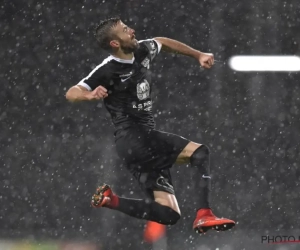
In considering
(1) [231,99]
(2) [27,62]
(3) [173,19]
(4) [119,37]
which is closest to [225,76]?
(1) [231,99]

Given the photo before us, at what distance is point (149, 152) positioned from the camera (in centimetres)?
439

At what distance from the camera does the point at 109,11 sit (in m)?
9.34

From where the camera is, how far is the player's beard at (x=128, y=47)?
14.2ft

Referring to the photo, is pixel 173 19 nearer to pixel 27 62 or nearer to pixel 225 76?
pixel 225 76

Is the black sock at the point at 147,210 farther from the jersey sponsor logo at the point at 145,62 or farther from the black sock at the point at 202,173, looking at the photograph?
the jersey sponsor logo at the point at 145,62

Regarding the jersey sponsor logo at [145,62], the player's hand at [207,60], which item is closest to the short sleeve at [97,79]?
the jersey sponsor logo at [145,62]

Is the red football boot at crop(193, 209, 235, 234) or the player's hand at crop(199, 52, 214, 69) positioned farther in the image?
the player's hand at crop(199, 52, 214, 69)

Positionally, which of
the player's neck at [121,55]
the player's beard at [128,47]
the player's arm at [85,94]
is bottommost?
the player's arm at [85,94]

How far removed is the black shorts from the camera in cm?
436

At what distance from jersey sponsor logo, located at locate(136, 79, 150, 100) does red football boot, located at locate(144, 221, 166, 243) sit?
498 centimetres

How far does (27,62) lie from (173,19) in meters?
2.02

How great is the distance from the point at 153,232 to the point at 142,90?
5.07 metres

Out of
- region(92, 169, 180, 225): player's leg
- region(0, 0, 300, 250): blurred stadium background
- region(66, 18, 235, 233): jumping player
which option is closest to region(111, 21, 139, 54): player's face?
region(66, 18, 235, 233): jumping player

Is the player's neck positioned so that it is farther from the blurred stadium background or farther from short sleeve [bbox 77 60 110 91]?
the blurred stadium background
